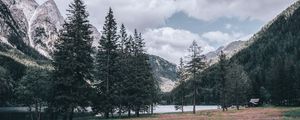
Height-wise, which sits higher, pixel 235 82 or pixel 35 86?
pixel 235 82

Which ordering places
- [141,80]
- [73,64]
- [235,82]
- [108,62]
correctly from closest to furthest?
[73,64] < [108,62] < [141,80] < [235,82]

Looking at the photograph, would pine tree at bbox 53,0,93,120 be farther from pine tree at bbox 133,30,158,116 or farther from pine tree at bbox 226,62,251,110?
pine tree at bbox 226,62,251,110

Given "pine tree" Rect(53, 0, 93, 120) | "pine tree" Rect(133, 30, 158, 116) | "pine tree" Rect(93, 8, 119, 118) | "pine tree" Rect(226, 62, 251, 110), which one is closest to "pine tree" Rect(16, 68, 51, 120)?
"pine tree" Rect(93, 8, 119, 118)

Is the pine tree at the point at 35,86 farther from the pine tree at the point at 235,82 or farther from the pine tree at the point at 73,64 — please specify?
the pine tree at the point at 235,82

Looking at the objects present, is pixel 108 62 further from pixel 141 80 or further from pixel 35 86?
pixel 35 86

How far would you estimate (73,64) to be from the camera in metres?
51.4

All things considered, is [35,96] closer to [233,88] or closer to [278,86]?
[233,88]

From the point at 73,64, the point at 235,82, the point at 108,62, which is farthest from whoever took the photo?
the point at 235,82

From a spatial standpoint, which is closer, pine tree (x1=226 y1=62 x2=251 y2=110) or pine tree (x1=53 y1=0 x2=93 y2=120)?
pine tree (x1=53 y1=0 x2=93 y2=120)

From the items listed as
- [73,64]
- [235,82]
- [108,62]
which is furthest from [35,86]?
[235,82]

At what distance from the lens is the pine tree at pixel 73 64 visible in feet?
169

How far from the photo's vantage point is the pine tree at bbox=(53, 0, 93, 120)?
2032 inches

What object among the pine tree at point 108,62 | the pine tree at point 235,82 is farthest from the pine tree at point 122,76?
the pine tree at point 235,82

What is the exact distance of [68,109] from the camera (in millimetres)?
52594
